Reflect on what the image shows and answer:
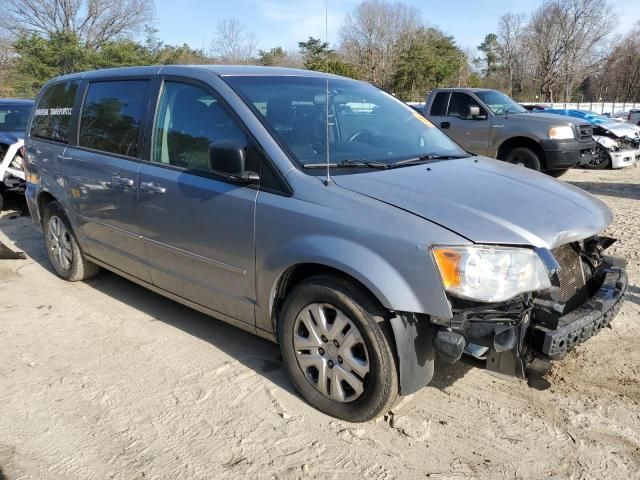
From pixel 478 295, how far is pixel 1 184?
7979 mm

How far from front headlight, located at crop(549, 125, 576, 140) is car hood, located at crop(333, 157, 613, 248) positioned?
677 centimetres

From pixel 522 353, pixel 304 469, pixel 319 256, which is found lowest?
pixel 304 469

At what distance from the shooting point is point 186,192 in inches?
136

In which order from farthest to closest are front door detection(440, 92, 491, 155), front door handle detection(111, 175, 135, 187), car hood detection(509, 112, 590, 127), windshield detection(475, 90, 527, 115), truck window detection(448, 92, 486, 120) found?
truck window detection(448, 92, 486, 120)
windshield detection(475, 90, 527, 115)
front door detection(440, 92, 491, 155)
car hood detection(509, 112, 590, 127)
front door handle detection(111, 175, 135, 187)

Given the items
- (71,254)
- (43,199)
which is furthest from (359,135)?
(43,199)

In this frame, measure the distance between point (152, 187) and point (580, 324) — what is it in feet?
8.80

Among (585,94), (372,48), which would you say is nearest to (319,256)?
(372,48)

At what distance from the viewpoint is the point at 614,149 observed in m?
12.6

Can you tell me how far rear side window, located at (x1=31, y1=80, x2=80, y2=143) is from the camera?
487 cm

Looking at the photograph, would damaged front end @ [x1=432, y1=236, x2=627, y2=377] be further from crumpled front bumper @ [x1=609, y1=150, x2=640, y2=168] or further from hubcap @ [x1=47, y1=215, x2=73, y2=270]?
crumpled front bumper @ [x1=609, y1=150, x2=640, y2=168]

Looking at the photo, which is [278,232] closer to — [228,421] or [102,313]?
[228,421]

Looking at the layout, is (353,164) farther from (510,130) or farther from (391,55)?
(391,55)

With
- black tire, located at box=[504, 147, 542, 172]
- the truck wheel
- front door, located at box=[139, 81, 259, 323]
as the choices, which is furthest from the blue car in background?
front door, located at box=[139, 81, 259, 323]

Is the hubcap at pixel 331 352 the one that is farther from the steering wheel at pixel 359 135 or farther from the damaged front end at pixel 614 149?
the damaged front end at pixel 614 149
